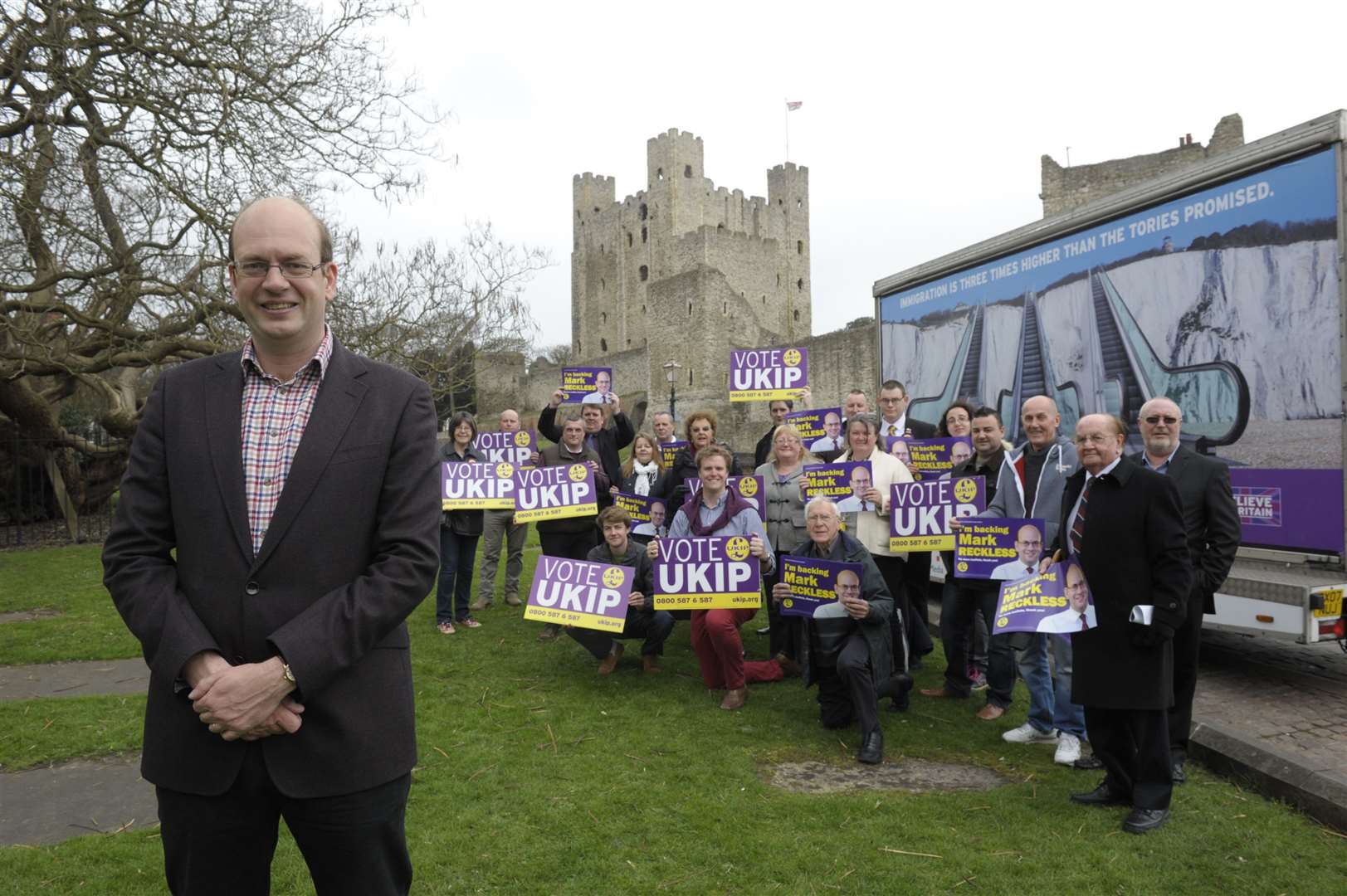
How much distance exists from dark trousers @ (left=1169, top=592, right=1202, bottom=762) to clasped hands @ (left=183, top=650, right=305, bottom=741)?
4.29 meters

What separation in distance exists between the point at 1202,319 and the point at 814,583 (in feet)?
11.2

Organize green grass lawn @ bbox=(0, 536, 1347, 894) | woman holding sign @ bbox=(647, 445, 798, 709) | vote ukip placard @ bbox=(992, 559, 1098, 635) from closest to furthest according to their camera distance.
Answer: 1. green grass lawn @ bbox=(0, 536, 1347, 894)
2. vote ukip placard @ bbox=(992, 559, 1098, 635)
3. woman holding sign @ bbox=(647, 445, 798, 709)

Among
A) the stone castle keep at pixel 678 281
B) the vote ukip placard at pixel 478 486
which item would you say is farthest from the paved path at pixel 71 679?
the stone castle keep at pixel 678 281

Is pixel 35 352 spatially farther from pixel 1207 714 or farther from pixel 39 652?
pixel 1207 714

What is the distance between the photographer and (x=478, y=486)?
26.8 ft

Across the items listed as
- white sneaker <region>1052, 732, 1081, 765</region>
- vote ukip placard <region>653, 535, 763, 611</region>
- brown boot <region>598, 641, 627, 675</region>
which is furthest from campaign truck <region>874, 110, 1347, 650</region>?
brown boot <region>598, 641, 627, 675</region>

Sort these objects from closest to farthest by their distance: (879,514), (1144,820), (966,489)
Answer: (1144,820), (966,489), (879,514)

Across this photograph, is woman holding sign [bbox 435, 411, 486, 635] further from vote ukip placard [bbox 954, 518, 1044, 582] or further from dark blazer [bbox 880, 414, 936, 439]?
vote ukip placard [bbox 954, 518, 1044, 582]

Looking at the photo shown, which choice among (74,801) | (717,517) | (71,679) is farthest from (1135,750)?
(71,679)

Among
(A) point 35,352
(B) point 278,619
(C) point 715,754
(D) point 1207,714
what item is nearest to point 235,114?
(A) point 35,352

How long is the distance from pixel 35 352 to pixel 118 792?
1017 centimetres

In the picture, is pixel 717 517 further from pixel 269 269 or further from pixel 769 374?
pixel 269 269

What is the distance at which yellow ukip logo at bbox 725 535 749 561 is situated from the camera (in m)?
6.10

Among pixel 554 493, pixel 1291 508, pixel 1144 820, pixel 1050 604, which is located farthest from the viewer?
pixel 554 493
